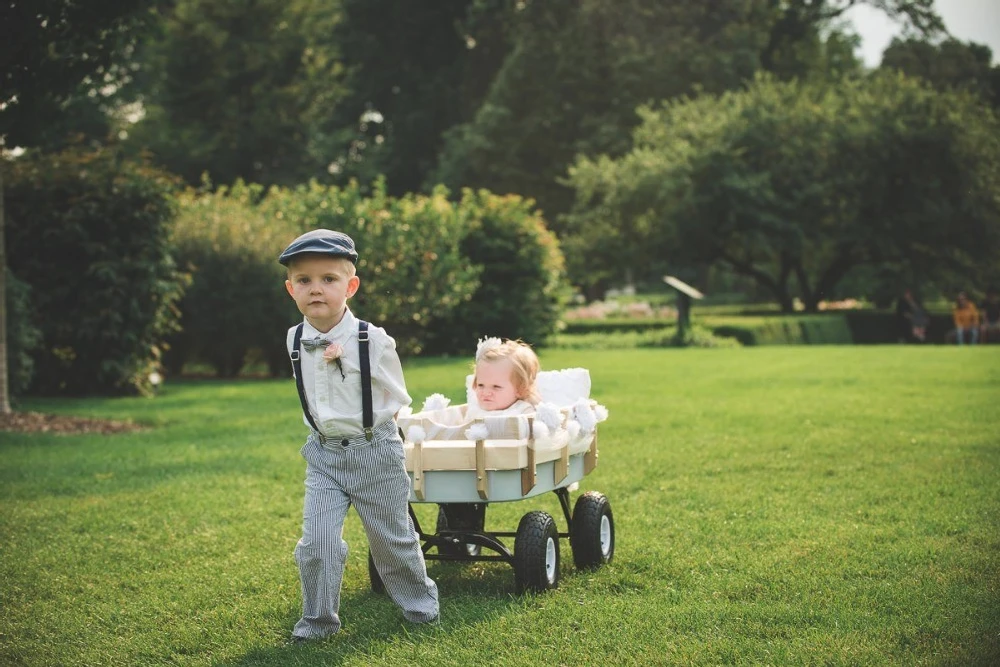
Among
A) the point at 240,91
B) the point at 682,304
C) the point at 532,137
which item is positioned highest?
the point at 240,91

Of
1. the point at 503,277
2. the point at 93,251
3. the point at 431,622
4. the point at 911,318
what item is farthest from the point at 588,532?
the point at 911,318

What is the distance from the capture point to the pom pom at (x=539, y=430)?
183 inches

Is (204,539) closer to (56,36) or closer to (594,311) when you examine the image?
(56,36)

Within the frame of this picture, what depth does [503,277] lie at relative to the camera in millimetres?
21656

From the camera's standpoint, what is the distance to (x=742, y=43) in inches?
1544

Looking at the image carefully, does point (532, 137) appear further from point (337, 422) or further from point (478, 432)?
point (337, 422)

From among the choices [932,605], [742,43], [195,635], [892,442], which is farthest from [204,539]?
→ [742,43]

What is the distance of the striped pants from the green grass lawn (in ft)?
0.65

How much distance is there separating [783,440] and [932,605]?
4933mm

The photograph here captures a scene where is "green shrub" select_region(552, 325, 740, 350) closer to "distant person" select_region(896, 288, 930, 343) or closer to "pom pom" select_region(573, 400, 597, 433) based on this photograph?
"distant person" select_region(896, 288, 930, 343)

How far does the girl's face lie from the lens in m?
5.09

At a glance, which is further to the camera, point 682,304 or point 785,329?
point 785,329

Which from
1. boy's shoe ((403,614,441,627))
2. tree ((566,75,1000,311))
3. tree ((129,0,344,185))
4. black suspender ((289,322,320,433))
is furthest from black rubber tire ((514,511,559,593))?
tree ((129,0,344,185))

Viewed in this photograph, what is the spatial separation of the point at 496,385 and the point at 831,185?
2626 centimetres
